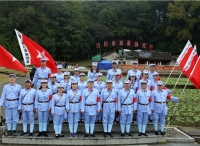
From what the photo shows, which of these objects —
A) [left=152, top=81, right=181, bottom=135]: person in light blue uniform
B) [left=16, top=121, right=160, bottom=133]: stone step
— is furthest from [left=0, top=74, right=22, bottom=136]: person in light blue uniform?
[left=152, top=81, right=181, bottom=135]: person in light blue uniform

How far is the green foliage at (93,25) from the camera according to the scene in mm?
53188

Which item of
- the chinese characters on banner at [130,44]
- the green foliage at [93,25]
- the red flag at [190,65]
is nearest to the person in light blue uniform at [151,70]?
the red flag at [190,65]

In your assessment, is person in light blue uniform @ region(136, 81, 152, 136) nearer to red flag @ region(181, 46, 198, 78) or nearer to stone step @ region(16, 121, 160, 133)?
stone step @ region(16, 121, 160, 133)

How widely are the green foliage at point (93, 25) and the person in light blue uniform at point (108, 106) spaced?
125 ft

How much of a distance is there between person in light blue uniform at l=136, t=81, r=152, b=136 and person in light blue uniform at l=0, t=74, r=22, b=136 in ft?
13.0

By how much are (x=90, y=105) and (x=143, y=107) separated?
1.76 m

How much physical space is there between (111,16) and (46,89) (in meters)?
62.5

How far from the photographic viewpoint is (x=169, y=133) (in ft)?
33.7

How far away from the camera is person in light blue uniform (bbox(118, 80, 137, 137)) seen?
8.96 meters

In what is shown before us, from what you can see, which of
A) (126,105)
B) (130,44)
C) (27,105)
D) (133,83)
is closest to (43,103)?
(27,105)

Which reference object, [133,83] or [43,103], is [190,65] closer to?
[133,83]

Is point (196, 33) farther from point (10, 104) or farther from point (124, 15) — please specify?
point (10, 104)

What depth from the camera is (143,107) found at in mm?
9070

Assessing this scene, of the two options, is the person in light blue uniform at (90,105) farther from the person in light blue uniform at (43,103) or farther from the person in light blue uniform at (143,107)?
the person in light blue uniform at (143,107)
